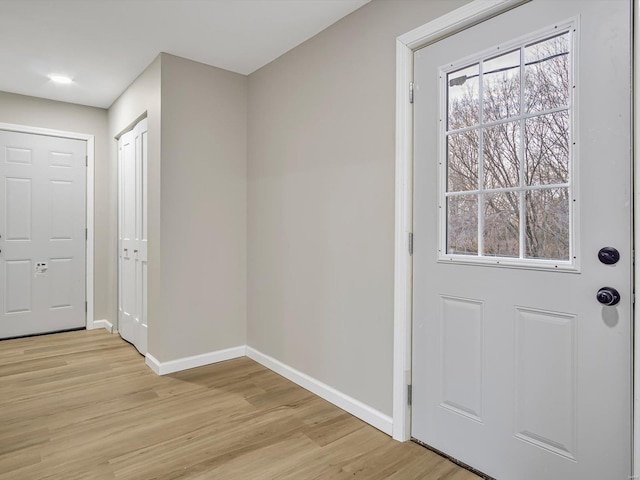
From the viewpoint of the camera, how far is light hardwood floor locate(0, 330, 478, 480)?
1859mm

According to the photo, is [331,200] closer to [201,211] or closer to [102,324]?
[201,211]

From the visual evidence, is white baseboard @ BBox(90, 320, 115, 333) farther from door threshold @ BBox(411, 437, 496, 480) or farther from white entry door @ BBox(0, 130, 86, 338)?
door threshold @ BBox(411, 437, 496, 480)

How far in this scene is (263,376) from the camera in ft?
9.86

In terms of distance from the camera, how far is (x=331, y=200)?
8.49ft

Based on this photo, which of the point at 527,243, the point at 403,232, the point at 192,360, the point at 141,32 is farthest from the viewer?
the point at 192,360

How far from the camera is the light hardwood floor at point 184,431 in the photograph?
1859mm

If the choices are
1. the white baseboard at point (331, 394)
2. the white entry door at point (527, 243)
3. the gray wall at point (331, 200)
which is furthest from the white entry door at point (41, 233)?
the white entry door at point (527, 243)

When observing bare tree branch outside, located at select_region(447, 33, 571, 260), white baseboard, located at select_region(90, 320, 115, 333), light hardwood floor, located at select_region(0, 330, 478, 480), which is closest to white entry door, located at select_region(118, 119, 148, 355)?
white baseboard, located at select_region(90, 320, 115, 333)

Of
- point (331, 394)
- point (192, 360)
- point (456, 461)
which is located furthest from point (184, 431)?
point (456, 461)

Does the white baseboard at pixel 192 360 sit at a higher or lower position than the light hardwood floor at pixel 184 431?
higher

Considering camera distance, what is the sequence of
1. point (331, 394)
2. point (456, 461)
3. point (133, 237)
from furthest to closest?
point (133, 237) < point (331, 394) < point (456, 461)

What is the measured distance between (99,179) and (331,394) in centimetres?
353

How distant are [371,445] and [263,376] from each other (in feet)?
3.82

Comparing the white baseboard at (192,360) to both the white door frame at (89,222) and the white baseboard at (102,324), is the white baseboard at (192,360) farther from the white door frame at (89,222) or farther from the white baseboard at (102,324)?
the white door frame at (89,222)
